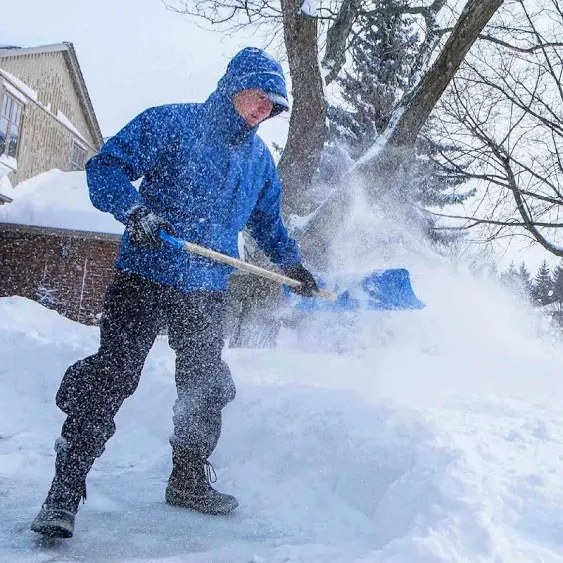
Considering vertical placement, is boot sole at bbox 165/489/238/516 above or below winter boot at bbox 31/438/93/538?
below

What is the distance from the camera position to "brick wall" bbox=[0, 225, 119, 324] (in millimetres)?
12875

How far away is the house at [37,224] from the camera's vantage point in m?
12.6

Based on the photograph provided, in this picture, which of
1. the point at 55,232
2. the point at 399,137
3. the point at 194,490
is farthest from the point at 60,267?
the point at 194,490

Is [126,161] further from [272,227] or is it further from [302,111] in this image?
[302,111]

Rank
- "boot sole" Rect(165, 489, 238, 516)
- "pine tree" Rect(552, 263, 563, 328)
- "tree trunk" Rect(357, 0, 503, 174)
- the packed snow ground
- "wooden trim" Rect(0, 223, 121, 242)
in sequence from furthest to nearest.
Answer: "pine tree" Rect(552, 263, 563, 328) < "wooden trim" Rect(0, 223, 121, 242) < "tree trunk" Rect(357, 0, 503, 174) < "boot sole" Rect(165, 489, 238, 516) < the packed snow ground

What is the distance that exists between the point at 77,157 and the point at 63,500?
15855mm

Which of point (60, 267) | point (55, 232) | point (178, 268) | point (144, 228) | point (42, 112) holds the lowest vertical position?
point (60, 267)

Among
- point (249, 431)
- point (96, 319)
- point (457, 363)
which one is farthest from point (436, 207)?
point (249, 431)

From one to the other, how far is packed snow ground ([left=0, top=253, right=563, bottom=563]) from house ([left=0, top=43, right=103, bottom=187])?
9308 millimetres

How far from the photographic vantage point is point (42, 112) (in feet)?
46.1

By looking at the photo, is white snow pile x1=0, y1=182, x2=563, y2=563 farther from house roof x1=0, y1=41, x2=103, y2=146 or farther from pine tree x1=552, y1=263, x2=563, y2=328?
pine tree x1=552, y1=263, x2=563, y2=328

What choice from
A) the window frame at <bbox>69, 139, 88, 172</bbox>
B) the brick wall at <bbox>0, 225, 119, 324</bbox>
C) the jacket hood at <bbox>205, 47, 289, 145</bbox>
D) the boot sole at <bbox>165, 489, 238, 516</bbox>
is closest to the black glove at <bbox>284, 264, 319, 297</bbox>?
the jacket hood at <bbox>205, 47, 289, 145</bbox>

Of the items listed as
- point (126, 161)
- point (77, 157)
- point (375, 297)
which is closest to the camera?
point (126, 161)

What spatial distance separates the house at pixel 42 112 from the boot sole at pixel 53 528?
1152 cm
